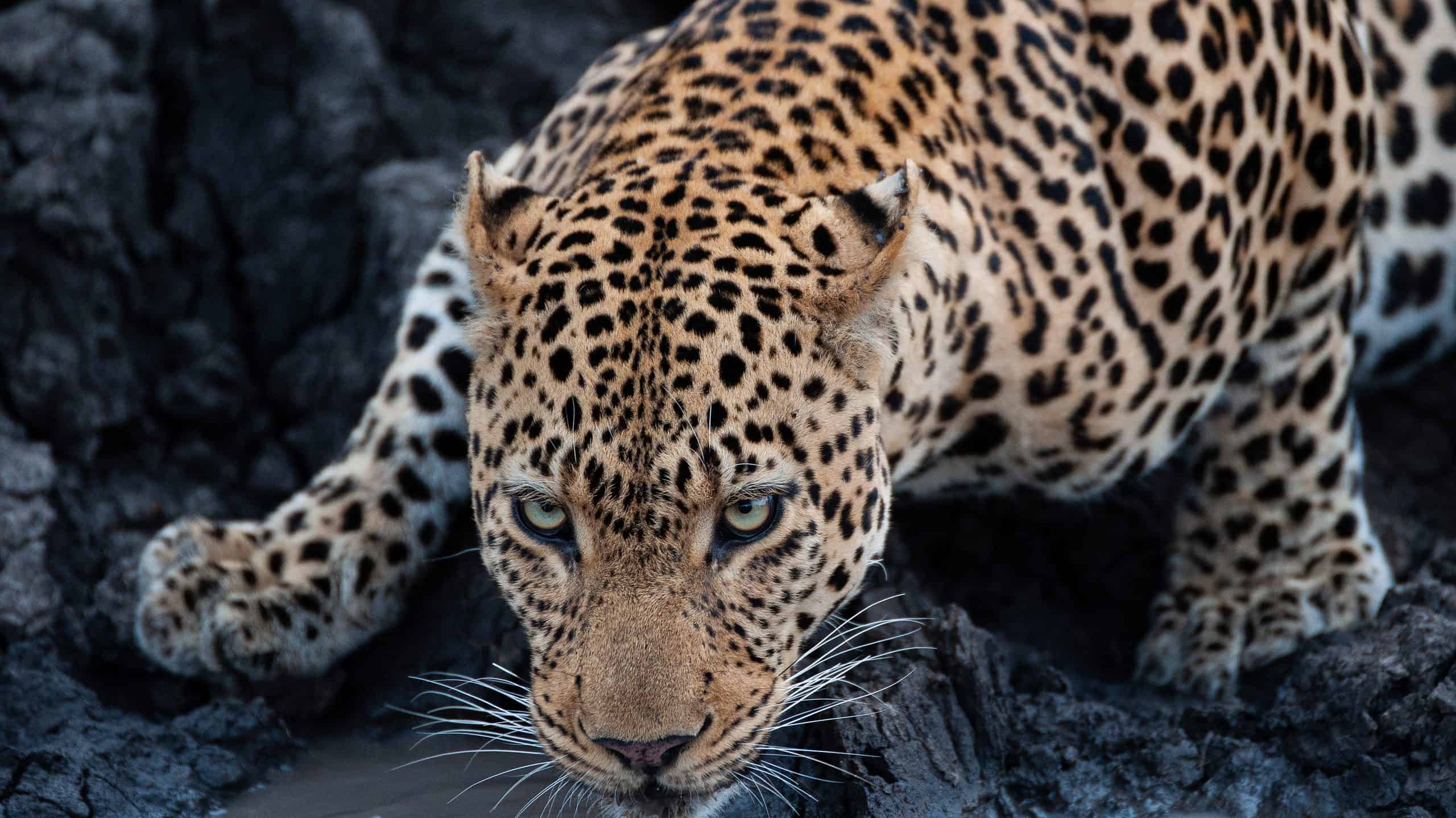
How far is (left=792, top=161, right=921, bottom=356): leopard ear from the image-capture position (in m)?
4.71

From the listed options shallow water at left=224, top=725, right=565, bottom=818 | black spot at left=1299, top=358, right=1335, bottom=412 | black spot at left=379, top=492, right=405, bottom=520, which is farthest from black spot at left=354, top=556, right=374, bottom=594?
black spot at left=1299, top=358, right=1335, bottom=412

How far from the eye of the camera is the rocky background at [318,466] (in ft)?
17.9

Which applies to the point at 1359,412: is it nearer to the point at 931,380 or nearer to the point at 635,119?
the point at 931,380

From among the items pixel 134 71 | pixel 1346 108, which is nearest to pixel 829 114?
pixel 1346 108

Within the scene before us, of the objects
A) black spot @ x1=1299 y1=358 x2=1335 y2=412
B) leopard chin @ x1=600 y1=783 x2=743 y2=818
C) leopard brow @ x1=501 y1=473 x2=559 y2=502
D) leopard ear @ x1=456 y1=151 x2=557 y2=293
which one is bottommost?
leopard chin @ x1=600 y1=783 x2=743 y2=818

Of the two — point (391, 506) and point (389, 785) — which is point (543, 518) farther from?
point (391, 506)

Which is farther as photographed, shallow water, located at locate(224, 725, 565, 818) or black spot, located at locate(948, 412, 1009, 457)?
black spot, located at locate(948, 412, 1009, 457)

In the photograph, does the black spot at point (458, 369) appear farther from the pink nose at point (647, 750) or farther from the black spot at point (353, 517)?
the pink nose at point (647, 750)

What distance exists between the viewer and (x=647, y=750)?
436cm

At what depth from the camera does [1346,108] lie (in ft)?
22.2

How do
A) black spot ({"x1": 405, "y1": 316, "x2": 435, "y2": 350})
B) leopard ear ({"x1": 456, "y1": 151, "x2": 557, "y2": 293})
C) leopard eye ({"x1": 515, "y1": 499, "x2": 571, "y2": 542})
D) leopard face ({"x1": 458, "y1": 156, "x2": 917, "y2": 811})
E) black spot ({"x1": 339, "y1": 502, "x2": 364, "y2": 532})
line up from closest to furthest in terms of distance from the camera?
leopard face ({"x1": 458, "y1": 156, "x2": 917, "y2": 811}), leopard eye ({"x1": 515, "y1": 499, "x2": 571, "y2": 542}), leopard ear ({"x1": 456, "y1": 151, "x2": 557, "y2": 293}), black spot ({"x1": 339, "y1": 502, "x2": 364, "y2": 532}), black spot ({"x1": 405, "y1": 316, "x2": 435, "y2": 350})

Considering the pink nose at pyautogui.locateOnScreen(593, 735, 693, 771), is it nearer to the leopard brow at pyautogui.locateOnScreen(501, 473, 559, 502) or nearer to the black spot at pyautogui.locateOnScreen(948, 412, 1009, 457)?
the leopard brow at pyautogui.locateOnScreen(501, 473, 559, 502)

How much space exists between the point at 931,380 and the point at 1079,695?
5.51 ft

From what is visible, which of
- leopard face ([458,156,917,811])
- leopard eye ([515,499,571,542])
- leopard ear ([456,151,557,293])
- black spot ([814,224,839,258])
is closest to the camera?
leopard face ([458,156,917,811])
